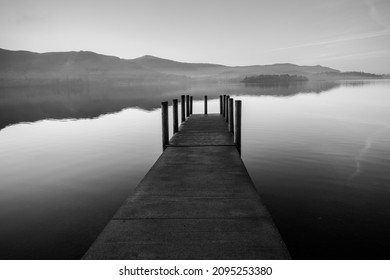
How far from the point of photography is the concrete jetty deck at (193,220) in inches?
156

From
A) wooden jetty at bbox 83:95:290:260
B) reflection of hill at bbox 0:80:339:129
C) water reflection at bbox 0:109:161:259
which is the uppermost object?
reflection of hill at bbox 0:80:339:129

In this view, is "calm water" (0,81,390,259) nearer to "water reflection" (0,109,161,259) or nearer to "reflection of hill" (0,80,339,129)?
"water reflection" (0,109,161,259)

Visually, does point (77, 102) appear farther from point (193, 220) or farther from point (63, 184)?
point (193, 220)

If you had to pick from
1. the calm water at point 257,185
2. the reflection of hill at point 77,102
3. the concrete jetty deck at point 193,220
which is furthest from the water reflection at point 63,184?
the reflection of hill at point 77,102

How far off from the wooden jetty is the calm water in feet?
6.16

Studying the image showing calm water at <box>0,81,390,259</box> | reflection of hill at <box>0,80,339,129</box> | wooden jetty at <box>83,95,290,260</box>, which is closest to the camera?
wooden jetty at <box>83,95,290,260</box>

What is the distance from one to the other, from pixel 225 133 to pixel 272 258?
31.8 ft

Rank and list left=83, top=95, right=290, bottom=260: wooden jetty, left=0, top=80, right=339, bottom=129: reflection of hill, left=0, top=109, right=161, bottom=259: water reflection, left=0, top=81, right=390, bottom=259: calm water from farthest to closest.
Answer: left=0, top=80, right=339, bottom=129: reflection of hill, left=0, top=109, right=161, bottom=259: water reflection, left=0, top=81, right=390, bottom=259: calm water, left=83, top=95, right=290, bottom=260: wooden jetty

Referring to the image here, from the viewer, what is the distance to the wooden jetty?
3.96 meters

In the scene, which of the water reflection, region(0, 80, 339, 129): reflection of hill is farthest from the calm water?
region(0, 80, 339, 129): reflection of hill

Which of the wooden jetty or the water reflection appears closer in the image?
the wooden jetty
